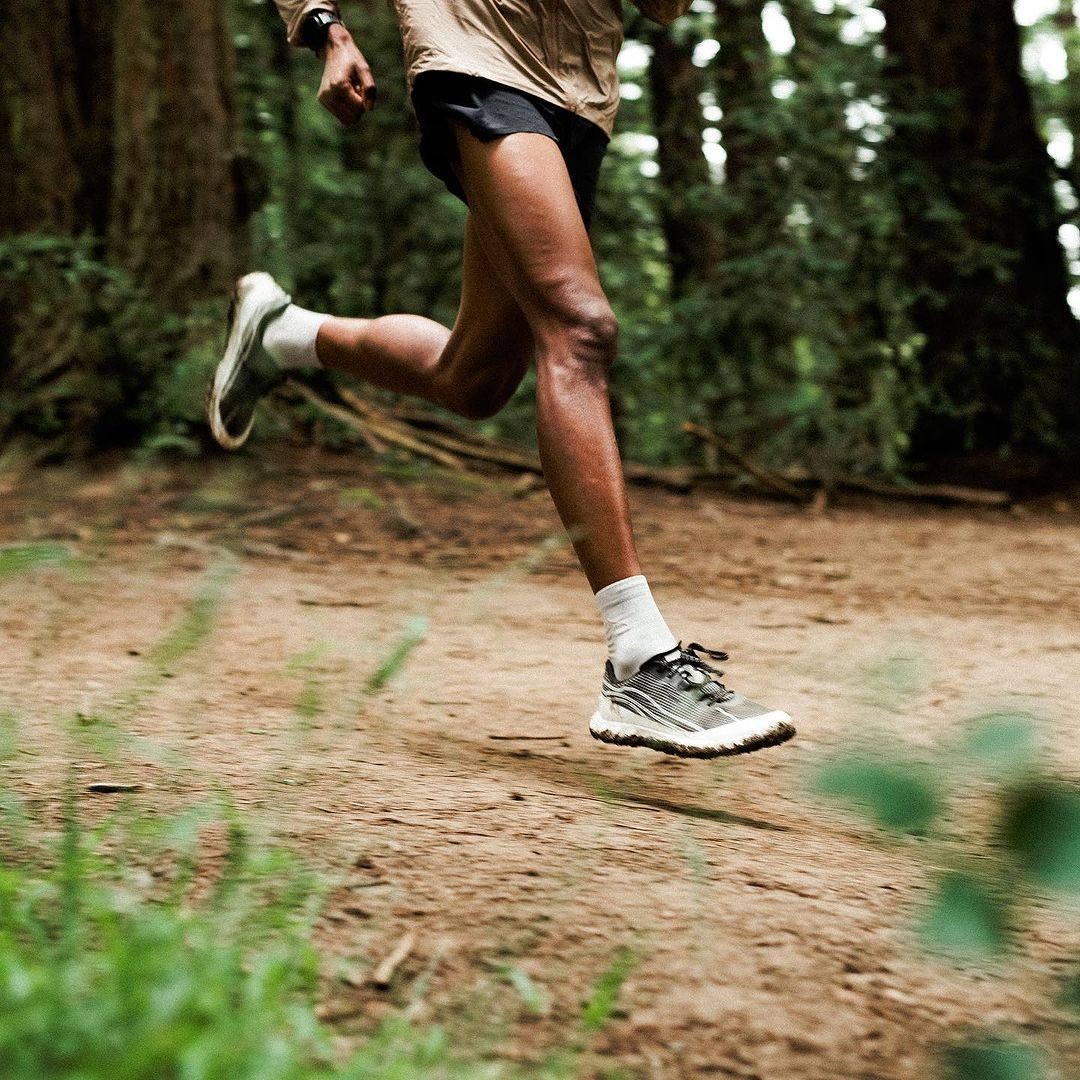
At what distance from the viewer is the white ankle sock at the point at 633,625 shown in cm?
266

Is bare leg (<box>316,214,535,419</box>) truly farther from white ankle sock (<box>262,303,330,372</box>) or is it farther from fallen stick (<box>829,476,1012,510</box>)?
fallen stick (<box>829,476,1012,510</box>)

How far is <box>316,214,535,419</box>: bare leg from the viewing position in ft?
10.4

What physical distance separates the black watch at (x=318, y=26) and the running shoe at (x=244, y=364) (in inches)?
33.8

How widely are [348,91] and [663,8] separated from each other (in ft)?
2.75

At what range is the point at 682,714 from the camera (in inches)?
102

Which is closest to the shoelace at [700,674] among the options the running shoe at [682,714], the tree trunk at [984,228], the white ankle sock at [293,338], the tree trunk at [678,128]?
the running shoe at [682,714]

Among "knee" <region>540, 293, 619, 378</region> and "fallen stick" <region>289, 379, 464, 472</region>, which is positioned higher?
"knee" <region>540, 293, 619, 378</region>

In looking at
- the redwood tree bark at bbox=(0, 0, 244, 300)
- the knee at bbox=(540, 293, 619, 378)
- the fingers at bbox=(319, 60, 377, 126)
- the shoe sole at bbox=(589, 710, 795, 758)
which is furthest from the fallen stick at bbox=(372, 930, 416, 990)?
the redwood tree bark at bbox=(0, 0, 244, 300)

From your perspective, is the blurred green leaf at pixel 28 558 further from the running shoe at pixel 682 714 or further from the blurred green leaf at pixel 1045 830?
the blurred green leaf at pixel 1045 830

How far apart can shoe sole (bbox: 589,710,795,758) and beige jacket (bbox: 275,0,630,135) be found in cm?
140

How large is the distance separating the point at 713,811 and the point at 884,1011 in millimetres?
1022

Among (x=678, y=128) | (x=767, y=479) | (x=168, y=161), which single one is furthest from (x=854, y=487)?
(x=168, y=161)

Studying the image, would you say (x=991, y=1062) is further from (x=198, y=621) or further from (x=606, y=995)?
(x=198, y=621)

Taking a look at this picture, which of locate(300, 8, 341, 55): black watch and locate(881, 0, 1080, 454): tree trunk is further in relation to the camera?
locate(881, 0, 1080, 454): tree trunk
